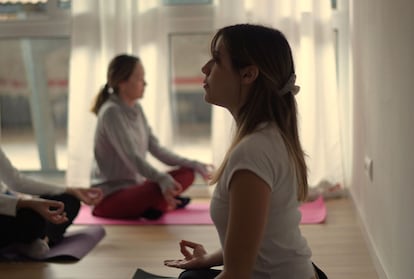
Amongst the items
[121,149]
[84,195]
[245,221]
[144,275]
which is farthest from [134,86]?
[245,221]

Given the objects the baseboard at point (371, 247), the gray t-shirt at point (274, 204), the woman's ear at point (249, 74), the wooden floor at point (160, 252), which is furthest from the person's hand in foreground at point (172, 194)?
the woman's ear at point (249, 74)

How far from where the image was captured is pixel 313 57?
3.61 m

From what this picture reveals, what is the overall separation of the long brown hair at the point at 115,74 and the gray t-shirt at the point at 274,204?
1.89m

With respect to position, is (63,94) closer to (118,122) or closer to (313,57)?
(118,122)

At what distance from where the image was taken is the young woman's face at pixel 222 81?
156cm

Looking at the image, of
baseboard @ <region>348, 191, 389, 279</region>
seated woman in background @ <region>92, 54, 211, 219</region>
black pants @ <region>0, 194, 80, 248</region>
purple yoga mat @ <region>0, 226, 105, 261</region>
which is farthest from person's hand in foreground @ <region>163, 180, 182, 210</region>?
baseboard @ <region>348, 191, 389, 279</region>

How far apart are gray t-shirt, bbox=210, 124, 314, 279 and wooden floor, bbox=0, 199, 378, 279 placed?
97 centimetres

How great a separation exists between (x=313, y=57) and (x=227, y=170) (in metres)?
2.24

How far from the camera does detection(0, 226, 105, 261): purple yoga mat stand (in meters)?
2.80

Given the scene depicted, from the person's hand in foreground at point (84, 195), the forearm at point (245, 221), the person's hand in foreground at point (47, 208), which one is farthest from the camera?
the person's hand in foreground at point (84, 195)

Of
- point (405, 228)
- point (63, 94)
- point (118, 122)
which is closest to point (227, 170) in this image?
point (405, 228)

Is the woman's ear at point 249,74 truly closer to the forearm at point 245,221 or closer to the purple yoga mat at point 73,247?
the forearm at point 245,221

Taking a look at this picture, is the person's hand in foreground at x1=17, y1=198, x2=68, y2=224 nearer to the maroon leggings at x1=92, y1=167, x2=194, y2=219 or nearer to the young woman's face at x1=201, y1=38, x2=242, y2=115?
the maroon leggings at x1=92, y1=167, x2=194, y2=219

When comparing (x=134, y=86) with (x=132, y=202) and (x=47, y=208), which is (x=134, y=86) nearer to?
(x=132, y=202)
